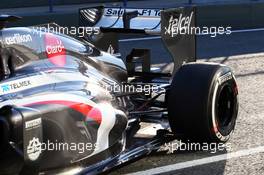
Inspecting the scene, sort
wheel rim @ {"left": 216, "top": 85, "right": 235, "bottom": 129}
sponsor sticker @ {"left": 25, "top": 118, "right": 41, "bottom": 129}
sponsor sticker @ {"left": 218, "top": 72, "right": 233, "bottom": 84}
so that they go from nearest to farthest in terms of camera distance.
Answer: sponsor sticker @ {"left": 25, "top": 118, "right": 41, "bottom": 129}
sponsor sticker @ {"left": 218, "top": 72, "right": 233, "bottom": 84}
wheel rim @ {"left": 216, "top": 85, "right": 235, "bottom": 129}

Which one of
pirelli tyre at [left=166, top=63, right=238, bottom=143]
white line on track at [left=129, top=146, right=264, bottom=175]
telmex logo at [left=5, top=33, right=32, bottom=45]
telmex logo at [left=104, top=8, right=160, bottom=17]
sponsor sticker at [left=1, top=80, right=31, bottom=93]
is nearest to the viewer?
sponsor sticker at [left=1, top=80, right=31, bottom=93]

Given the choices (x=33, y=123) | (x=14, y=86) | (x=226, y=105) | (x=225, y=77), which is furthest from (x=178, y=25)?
(x=33, y=123)

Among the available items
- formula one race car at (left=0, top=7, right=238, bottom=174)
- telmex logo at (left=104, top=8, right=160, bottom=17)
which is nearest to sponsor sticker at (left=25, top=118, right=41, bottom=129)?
formula one race car at (left=0, top=7, right=238, bottom=174)

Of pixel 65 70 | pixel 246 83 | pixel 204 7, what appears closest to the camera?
pixel 65 70

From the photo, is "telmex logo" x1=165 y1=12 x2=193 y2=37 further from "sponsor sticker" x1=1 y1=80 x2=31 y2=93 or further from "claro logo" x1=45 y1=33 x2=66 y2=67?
"sponsor sticker" x1=1 y1=80 x2=31 y2=93

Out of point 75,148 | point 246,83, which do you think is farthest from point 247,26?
point 75,148

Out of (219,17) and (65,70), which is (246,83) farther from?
(219,17)

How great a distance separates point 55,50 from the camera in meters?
4.96

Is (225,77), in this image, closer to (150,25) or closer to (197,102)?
(197,102)

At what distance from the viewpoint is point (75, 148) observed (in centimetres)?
453

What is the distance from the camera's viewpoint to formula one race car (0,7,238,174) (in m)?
4.23

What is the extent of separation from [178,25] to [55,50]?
1470 mm

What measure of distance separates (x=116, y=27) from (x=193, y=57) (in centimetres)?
79

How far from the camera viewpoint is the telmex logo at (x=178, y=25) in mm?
5887
